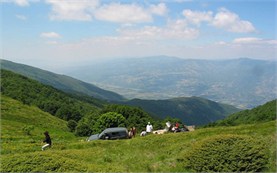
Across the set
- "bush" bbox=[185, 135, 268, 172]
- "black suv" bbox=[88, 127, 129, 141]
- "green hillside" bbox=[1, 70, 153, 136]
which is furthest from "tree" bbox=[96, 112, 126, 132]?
"bush" bbox=[185, 135, 268, 172]

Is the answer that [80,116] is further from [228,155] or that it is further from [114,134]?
[228,155]

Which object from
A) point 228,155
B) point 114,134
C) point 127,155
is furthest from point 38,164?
point 114,134

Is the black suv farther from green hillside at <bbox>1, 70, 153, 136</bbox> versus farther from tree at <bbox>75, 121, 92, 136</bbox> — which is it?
tree at <bbox>75, 121, 92, 136</bbox>

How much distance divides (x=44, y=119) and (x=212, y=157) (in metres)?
100

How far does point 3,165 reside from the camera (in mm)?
18625

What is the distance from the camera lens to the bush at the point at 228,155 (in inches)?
717

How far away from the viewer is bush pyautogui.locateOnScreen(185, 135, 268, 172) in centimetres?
1820

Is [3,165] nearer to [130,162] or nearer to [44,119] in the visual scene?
[130,162]

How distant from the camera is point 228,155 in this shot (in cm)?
1880

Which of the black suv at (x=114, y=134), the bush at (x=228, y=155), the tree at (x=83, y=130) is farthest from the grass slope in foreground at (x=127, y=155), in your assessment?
the tree at (x=83, y=130)

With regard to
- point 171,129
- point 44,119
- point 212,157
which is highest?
point 212,157

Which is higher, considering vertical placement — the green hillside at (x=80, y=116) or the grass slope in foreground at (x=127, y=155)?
the grass slope in foreground at (x=127, y=155)

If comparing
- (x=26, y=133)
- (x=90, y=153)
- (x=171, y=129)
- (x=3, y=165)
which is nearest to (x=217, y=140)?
(x=90, y=153)

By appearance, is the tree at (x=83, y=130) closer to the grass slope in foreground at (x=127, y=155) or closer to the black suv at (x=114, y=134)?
the black suv at (x=114, y=134)
